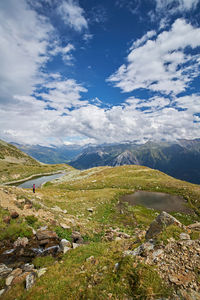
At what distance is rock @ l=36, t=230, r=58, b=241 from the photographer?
1388 cm

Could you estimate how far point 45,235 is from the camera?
46.3ft

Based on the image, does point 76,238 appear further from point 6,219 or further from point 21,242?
point 6,219

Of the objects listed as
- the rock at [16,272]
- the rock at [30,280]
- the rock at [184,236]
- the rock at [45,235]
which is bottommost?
the rock at [45,235]

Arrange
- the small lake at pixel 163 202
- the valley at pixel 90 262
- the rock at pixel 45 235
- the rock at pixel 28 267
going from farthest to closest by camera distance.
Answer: the small lake at pixel 163 202 < the rock at pixel 45 235 < the rock at pixel 28 267 < the valley at pixel 90 262

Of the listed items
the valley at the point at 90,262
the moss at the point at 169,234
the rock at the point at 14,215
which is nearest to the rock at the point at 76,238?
the valley at the point at 90,262

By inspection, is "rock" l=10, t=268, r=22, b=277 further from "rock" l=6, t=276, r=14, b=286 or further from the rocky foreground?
"rock" l=6, t=276, r=14, b=286

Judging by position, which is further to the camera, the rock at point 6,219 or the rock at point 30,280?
the rock at point 6,219

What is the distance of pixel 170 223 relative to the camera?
1151 centimetres

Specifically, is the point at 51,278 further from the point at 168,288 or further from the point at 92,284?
the point at 168,288

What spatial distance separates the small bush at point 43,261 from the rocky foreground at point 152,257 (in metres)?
0.24

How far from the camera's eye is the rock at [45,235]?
13883 millimetres

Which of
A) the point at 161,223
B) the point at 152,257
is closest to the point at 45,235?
the point at 152,257

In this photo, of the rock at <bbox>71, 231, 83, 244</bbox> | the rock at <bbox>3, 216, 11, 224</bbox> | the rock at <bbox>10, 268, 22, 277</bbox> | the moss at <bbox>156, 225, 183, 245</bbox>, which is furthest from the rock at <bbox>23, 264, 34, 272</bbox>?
the moss at <bbox>156, 225, 183, 245</bbox>

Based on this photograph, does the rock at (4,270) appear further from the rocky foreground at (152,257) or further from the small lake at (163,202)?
the small lake at (163,202)
